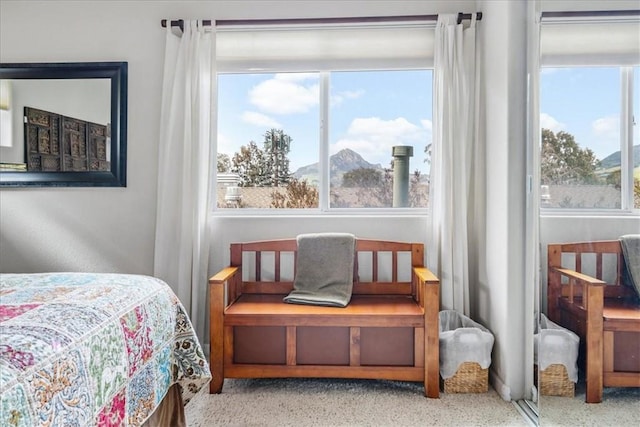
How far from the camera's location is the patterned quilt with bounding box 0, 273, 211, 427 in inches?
41.6

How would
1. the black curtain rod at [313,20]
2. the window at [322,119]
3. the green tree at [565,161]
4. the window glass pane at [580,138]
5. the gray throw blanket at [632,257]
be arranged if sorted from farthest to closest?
1. the window at [322,119]
2. the black curtain rod at [313,20]
3. the green tree at [565,161]
4. the window glass pane at [580,138]
5. the gray throw blanket at [632,257]

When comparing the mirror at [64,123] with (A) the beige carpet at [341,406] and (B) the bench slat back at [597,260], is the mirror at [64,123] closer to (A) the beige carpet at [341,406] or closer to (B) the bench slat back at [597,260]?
(A) the beige carpet at [341,406]

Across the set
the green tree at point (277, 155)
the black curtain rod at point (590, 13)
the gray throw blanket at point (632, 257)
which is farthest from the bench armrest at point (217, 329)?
the black curtain rod at point (590, 13)

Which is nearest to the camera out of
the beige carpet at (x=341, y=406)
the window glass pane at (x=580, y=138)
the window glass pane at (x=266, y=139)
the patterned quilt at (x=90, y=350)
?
the patterned quilt at (x=90, y=350)

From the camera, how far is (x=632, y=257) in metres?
1.46

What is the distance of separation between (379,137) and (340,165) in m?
0.33

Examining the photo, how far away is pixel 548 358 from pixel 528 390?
44cm

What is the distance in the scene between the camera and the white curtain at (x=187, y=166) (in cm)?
296

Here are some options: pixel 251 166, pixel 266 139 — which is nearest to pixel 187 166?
pixel 251 166

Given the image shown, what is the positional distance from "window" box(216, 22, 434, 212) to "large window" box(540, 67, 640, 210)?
1087 mm

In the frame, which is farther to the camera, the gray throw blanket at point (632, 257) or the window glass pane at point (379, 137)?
the window glass pane at point (379, 137)

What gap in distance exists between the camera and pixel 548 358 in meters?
2.08

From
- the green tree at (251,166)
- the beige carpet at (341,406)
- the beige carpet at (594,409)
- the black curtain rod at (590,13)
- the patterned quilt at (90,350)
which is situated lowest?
the beige carpet at (341,406)

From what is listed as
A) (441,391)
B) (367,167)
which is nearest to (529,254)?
(441,391)
